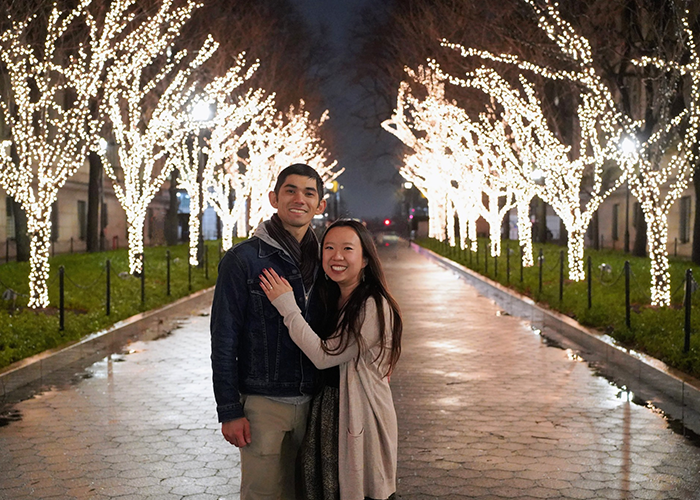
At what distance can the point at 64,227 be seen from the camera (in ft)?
140

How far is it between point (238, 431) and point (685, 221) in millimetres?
35649

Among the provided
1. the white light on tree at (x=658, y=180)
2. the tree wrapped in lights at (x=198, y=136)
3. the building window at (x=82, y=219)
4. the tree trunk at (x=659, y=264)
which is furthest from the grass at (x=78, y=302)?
the building window at (x=82, y=219)

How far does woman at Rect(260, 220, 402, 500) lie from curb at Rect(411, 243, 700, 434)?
4763 mm

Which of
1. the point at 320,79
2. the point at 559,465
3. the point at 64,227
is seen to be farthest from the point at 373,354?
the point at 320,79

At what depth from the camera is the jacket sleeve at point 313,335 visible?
3.63m

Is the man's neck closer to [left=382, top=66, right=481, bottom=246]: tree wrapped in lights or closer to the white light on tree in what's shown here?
the white light on tree

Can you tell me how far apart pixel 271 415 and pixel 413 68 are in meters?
34.5

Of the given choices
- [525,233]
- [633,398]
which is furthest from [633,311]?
[525,233]

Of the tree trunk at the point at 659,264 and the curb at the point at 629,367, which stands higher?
the tree trunk at the point at 659,264

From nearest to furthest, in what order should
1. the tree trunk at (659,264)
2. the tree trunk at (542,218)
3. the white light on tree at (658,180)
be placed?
the tree trunk at (659,264), the white light on tree at (658,180), the tree trunk at (542,218)

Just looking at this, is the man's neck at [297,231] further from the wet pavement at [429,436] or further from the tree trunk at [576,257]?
the tree trunk at [576,257]

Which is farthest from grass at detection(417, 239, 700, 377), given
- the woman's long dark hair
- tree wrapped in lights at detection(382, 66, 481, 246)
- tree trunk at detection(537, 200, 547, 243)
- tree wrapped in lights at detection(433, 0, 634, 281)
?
tree trunk at detection(537, 200, 547, 243)

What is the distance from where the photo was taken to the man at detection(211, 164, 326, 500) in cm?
370

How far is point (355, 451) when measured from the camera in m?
3.58
